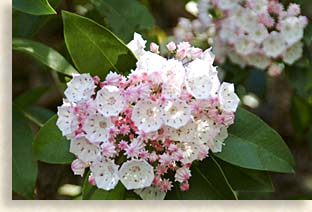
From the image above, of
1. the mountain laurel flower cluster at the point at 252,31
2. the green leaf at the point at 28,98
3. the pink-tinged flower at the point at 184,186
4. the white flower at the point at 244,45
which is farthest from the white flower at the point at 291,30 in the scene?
the green leaf at the point at 28,98

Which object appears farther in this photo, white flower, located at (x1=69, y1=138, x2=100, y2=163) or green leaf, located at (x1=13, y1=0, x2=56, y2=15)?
green leaf, located at (x1=13, y1=0, x2=56, y2=15)

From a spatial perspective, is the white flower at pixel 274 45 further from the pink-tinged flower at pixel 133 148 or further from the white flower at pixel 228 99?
the pink-tinged flower at pixel 133 148

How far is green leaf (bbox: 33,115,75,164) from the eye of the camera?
1921 millimetres

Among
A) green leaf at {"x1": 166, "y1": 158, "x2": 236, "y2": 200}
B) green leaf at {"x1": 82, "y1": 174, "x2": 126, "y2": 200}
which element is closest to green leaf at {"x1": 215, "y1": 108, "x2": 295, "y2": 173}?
green leaf at {"x1": 166, "y1": 158, "x2": 236, "y2": 200}

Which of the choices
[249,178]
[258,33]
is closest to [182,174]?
[249,178]

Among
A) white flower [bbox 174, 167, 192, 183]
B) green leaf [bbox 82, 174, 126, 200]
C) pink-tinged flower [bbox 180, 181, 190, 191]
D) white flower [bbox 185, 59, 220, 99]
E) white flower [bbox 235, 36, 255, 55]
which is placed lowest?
green leaf [bbox 82, 174, 126, 200]

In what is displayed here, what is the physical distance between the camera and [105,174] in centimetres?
177

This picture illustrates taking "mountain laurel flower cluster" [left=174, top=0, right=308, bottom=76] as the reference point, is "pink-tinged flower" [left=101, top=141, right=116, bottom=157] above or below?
below

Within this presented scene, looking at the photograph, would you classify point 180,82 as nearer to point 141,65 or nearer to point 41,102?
point 141,65

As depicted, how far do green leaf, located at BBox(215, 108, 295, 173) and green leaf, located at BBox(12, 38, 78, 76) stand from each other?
49 centimetres

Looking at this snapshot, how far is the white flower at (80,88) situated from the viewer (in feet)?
5.74

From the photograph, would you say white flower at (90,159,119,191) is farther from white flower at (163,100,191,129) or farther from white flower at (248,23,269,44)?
white flower at (248,23,269,44)

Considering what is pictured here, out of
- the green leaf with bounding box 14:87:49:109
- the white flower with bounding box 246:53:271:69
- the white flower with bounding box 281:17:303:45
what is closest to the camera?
the white flower with bounding box 281:17:303:45

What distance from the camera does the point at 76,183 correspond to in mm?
2781
